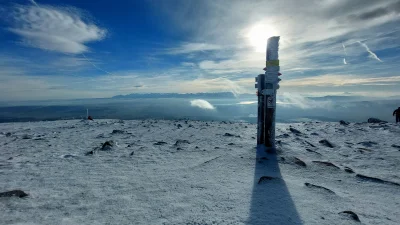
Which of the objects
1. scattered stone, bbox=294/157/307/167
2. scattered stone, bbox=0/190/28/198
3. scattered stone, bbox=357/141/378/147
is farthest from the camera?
scattered stone, bbox=357/141/378/147

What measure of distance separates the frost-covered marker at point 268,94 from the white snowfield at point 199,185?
69 centimetres

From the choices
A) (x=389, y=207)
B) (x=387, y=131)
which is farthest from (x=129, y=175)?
(x=387, y=131)

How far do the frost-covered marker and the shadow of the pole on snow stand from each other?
8.05 ft

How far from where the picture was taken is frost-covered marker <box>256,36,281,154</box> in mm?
7613

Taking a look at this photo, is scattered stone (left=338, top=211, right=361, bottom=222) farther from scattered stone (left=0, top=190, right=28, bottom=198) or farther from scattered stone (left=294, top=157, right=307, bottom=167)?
scattered stone (left=0, top=190, right=28, bottom=198)

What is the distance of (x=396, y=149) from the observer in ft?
26.6

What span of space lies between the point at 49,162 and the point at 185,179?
4692mm

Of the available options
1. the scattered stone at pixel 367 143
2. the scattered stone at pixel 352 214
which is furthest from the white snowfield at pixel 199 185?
the scattered stone at pixel 367 143

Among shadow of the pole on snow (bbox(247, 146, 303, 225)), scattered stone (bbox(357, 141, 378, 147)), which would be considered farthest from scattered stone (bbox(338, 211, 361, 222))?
scattered stone (bbox(357, 141, 378, 147))

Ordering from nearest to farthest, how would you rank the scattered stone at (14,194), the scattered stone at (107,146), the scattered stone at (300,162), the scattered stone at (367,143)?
the scattered stone at (14,194) < the scattered stone at (300,162) < the scattered stone at (107,146) < the scattered stone at (367,143)

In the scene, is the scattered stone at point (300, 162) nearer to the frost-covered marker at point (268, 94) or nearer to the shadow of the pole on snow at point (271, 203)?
the shadow of the pole on snow at point (271, 203)

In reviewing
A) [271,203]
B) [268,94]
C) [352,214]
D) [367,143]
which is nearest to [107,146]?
[268,94]

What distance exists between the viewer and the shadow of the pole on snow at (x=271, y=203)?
3430mm

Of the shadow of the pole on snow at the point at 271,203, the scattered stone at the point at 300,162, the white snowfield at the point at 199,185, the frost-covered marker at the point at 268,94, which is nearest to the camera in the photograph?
the shadow of the pole on snow at the point at 271,203
